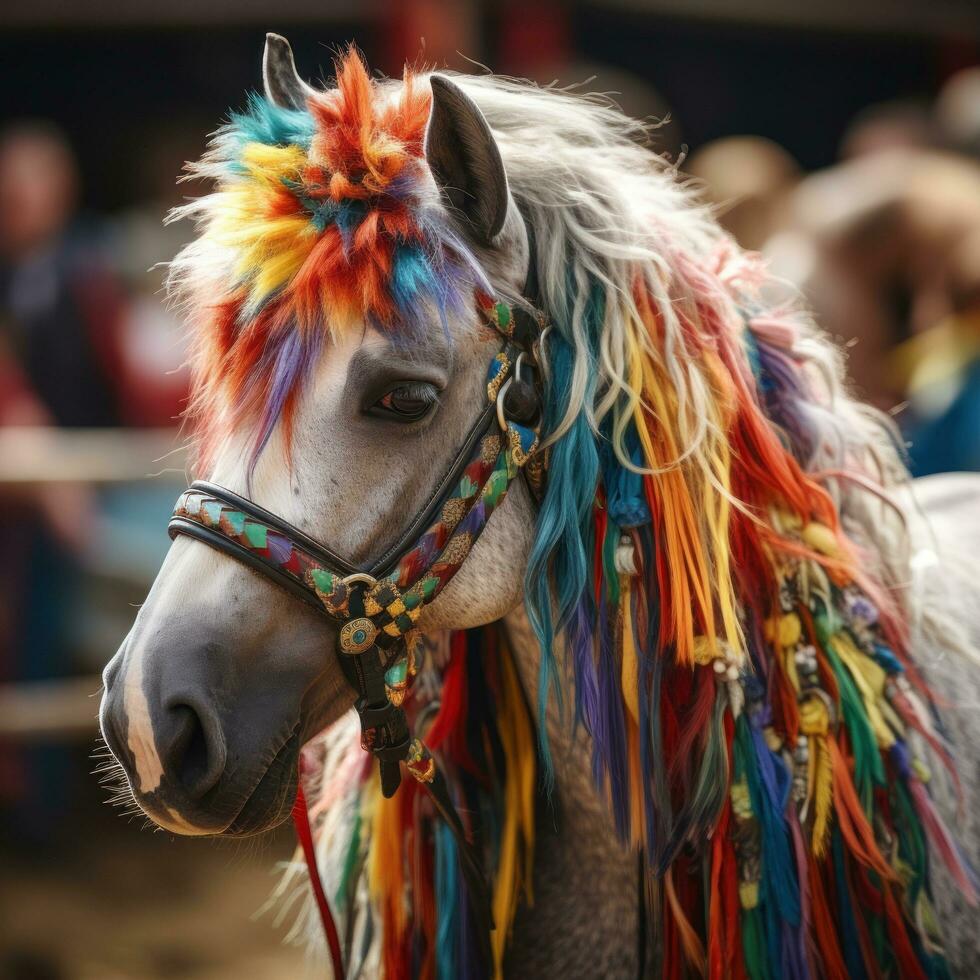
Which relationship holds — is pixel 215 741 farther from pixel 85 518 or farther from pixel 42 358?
pixel 42 358

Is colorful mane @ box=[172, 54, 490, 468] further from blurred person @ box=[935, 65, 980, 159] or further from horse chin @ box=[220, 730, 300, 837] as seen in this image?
blurred person @ box=[935, 65, 980, 159]

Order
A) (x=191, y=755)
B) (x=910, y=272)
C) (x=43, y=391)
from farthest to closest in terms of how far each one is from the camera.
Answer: (x=43, y=391)
(x=910, y=272)
(x=191, y=755)

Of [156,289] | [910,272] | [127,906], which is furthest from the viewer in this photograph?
[156,289]

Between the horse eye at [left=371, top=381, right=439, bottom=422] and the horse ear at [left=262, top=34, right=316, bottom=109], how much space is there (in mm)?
519

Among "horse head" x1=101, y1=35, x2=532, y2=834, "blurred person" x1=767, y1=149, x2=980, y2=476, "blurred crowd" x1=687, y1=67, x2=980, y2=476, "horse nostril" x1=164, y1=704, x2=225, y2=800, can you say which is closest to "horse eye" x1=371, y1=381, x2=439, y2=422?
"horse head" x1=101, y1=35, x2=532, y2=834

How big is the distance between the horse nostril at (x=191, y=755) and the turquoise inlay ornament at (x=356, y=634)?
0.59ft

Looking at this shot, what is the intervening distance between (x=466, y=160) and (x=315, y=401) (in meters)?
0.36

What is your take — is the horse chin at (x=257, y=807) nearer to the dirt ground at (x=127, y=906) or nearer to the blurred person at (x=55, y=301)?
the dirt ground at (x=127, y=906)

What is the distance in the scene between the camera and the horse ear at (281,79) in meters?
1.61

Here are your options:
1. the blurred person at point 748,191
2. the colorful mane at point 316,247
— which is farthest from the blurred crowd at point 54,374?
the colorful mane at point 316,247

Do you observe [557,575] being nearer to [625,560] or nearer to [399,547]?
[625,560]

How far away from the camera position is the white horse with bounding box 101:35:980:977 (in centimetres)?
135

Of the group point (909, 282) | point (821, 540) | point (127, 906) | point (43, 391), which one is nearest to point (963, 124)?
point (909, 282)

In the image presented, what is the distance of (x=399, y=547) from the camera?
4.49 feet
